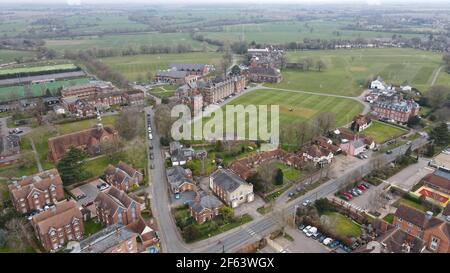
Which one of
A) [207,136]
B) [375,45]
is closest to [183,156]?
[207,136]

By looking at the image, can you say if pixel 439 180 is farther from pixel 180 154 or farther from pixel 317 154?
pixel 180 154

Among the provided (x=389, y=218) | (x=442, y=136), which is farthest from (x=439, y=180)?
(x=442, y=136)

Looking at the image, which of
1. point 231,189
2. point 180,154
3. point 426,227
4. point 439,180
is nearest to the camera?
point 426,227

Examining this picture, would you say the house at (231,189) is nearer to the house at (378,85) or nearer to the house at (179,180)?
the house at (179,180)

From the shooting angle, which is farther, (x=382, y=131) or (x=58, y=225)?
(x=382, y=131)

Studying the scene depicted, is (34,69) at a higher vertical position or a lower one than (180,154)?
higher
